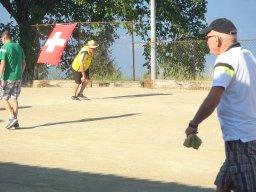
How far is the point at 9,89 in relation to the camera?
11.9 metres

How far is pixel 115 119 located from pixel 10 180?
237 inches

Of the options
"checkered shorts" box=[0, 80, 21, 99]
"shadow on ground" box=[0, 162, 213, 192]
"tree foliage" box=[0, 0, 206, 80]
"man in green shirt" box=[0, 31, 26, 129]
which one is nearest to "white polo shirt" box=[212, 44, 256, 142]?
"shadow on ground" box=[0, 162, 213, 192]

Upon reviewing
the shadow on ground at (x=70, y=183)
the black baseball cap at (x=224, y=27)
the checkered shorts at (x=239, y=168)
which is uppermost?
the black baseball cap at (x=224, y=27)

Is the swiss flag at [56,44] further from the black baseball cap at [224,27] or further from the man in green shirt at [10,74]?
the black baseball cap at [224,27]

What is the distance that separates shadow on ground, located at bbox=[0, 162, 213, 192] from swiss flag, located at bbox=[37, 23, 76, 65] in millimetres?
16601

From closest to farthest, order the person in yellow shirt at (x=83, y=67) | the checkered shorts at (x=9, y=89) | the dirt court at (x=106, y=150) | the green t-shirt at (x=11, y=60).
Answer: the dirt court at (x=106, y=150), the green t-shirt at (x=11, y=60), the checkered shorts at (x=9, y=89), the person in yellow shirt at (x=83, y=67)

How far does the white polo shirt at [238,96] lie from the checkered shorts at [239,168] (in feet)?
0.19

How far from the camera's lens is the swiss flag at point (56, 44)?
2436 centimetres

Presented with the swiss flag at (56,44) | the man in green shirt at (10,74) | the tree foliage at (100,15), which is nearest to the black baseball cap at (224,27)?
the man in green shirt at (10,74)

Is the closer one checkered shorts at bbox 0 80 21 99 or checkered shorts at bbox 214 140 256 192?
checkered shorts at bbox 214 140 256 192

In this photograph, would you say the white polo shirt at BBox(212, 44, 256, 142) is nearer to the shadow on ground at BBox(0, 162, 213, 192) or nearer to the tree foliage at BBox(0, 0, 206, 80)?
the shadow on ground at BBox(0, 162, 213, 192)

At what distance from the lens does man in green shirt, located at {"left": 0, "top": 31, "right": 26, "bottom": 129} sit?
11.8 meters

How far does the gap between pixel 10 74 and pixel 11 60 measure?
0.82 feet

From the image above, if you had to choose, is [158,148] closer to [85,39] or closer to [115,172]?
[115,172]
